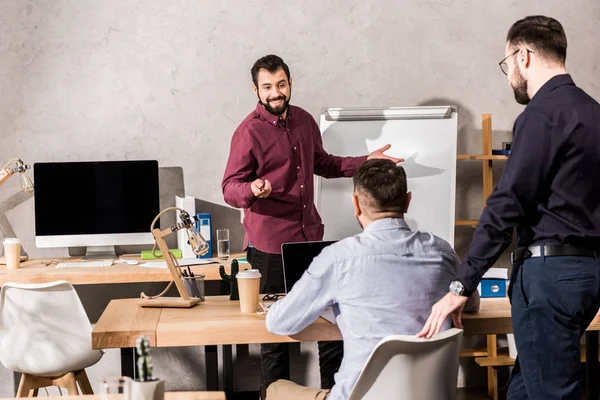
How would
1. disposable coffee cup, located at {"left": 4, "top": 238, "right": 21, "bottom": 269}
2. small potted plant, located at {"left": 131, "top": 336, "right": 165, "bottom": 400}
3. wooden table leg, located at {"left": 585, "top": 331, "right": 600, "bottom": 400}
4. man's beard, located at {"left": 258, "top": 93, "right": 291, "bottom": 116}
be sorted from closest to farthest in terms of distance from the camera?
small potted plant, located at {"left": 131, "top": 336, "right": 165, "bottom": 400}, wooden table leg, located at {"left": 585, "top": 331, "right": 600, "bottom": 400}, man's beard, located at {"left": 258, "top": 93, "right": 291, "bottom": 116}, disposable coffee cup, located at {"left": 4, "top": 238, "right": 21, "bottom": 269}

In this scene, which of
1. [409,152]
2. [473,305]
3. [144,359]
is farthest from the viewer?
[409,152]

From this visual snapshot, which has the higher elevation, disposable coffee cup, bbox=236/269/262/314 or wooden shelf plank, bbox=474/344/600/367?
disposable coffee cup, bbox=236/269/262/314

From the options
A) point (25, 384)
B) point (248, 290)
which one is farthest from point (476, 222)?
point (25, 384)

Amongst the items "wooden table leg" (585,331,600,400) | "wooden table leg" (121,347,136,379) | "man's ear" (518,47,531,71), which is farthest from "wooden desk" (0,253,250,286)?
"man's ear" (518,47,531,71)

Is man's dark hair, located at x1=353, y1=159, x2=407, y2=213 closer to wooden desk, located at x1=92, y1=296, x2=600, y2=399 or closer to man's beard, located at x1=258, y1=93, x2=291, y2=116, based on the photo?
wooden desk, located at x1=92, y1=296, x2=600, y2=399

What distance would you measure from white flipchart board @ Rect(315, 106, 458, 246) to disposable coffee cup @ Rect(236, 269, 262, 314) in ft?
5.41

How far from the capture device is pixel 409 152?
4.31 meters

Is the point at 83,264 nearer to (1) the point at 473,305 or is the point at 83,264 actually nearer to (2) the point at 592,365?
(1) the point at 473,305

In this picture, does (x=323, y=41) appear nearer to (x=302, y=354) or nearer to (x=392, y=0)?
(x=392, y=0)

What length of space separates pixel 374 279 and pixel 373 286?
0.8 inches

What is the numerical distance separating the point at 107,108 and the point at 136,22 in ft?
1.68

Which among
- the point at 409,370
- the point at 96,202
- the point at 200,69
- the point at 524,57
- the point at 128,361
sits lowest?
the point at 128,361

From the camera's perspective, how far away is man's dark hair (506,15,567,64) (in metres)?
2.32

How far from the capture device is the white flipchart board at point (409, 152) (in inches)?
169
